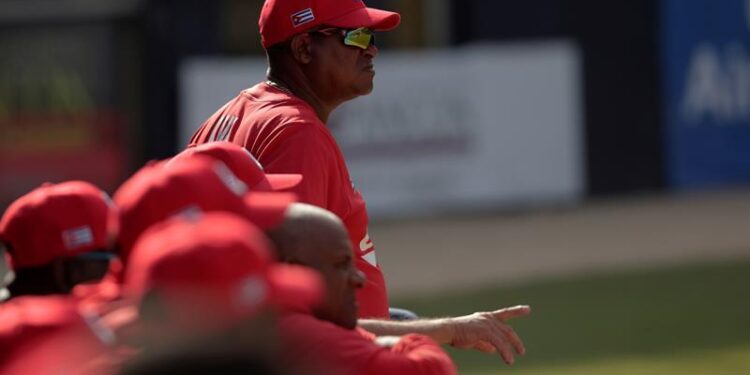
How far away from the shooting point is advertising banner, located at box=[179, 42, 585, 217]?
13.8 meters

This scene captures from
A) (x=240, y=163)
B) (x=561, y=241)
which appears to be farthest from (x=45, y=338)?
(x=561, y=241)

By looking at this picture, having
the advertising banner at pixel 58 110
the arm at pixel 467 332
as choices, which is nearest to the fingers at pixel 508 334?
the arm at pixel 467 332

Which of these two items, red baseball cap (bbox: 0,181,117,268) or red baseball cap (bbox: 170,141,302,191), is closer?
red baseball cap (bbox: 0,181,117,268)

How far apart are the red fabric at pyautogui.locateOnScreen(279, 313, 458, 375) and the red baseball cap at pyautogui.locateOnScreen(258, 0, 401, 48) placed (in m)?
1.40

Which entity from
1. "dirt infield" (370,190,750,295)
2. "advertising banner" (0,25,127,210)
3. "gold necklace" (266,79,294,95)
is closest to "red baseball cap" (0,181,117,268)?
"gold necklace" (266,79,294,95)

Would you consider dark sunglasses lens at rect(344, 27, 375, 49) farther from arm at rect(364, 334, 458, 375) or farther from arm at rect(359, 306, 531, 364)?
arm at rect(364, 334, 458, 375)

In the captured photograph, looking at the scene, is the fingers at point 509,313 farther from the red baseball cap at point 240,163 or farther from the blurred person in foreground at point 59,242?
the blurred person in foreground at point 59,242

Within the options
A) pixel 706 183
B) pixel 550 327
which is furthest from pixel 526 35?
pixel 550 327

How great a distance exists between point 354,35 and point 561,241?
8361 millimetres

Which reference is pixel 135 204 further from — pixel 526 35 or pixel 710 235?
pixel 526 35

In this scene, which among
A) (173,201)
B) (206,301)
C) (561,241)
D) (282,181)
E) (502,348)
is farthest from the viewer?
(561,241)

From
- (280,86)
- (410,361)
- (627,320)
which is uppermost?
(280,86)

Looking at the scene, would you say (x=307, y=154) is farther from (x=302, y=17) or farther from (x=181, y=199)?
(x=181, y=199)

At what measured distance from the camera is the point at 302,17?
4391mm
